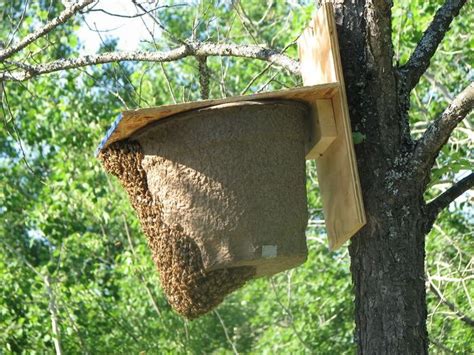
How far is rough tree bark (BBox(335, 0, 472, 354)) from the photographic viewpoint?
10.1 feet

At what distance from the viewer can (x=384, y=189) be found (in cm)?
315

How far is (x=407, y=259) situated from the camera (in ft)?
10.2

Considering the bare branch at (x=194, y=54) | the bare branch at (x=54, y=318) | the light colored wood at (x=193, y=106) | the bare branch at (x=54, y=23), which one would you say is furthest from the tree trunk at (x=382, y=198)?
the bare branch at (x=54, y=318)

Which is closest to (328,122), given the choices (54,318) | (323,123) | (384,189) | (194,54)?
(323,123)

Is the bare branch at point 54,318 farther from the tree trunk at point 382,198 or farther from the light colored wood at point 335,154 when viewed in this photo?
the tree trunk at point 382,198

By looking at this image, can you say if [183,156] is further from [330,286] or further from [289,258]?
[330,286]

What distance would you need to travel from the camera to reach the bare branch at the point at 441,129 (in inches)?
119

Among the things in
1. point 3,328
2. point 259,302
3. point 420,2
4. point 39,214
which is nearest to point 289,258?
point 420,2

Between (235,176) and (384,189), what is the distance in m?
0.47

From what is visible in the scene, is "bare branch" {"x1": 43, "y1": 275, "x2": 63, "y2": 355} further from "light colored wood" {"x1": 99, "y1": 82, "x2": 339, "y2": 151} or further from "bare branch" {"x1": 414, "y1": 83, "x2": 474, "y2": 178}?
"bare branch" {"x1": 414, "y1": 83, "x2": 474, "y2": 178}

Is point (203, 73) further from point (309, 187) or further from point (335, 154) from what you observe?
point (309, 187)

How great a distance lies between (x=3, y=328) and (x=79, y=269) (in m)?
1.48

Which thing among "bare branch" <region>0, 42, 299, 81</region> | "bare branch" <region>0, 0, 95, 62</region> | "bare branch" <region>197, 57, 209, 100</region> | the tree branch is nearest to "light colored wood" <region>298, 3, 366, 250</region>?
"bare branch" <region>0, 42, 299, 81</region>

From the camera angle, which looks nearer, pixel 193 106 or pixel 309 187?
pixel 193 106
